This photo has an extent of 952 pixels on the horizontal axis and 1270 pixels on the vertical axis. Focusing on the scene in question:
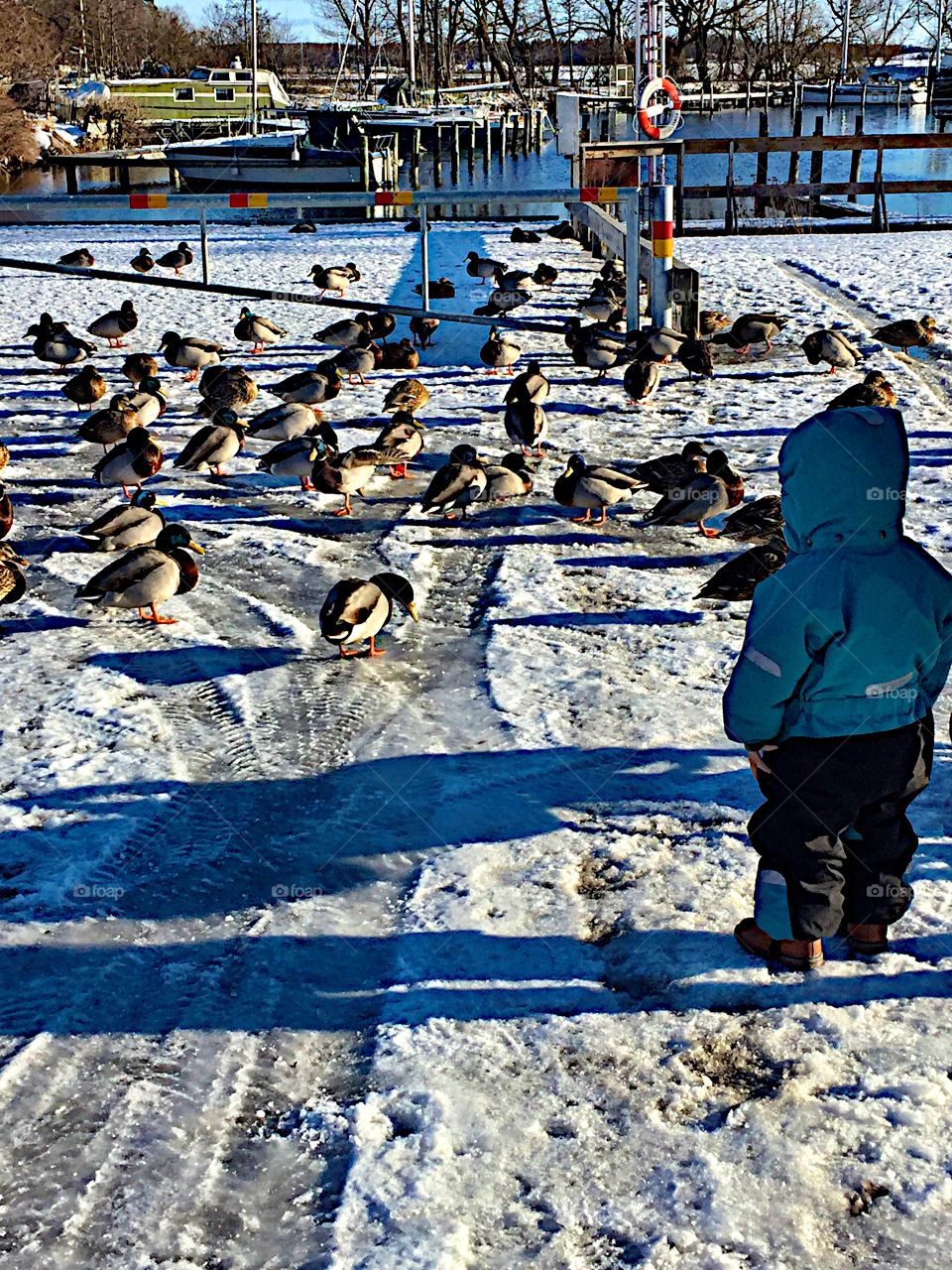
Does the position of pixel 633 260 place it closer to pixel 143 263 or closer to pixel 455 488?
pixel 455 488

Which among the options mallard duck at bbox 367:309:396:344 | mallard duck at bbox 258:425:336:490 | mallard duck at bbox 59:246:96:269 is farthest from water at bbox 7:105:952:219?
mallard duck at bbox 258:425:336:490

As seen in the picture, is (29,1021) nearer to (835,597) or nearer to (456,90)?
(835,597)

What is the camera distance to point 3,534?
7.55 meters

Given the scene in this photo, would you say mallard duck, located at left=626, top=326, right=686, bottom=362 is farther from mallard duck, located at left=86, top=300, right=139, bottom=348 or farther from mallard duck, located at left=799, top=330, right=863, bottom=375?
mallard duck, located at left=86, top=300, right=139, bottom=348

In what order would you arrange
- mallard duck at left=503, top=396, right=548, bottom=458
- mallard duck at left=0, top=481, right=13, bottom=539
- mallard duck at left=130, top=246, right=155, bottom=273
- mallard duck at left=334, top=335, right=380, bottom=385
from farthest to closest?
1. mallard duck at left=130, top=246, right=155, bottom=273
2. mallard duck at left=334, top=335, right=380, bottom=385
3. mallard duck at left=503, top=396, right=548, bottom=458
4. mallard duck at left=0, top=481, right=13, bottom=539

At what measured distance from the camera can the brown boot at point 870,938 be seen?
3799mm

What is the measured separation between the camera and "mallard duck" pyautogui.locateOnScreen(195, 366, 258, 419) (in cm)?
1062

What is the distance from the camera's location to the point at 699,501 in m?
7.65

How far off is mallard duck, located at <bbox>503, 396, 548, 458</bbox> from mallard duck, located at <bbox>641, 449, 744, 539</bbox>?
176cm

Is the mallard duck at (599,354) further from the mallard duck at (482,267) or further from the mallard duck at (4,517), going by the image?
the mallard duck at (482,267)

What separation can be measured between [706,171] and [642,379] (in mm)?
33500

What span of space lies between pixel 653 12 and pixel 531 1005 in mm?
15353

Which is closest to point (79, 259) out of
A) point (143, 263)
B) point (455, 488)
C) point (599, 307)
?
point (143, 263)

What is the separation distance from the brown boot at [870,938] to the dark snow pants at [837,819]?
11cm
